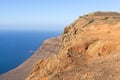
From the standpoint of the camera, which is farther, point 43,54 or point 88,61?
point 43,54

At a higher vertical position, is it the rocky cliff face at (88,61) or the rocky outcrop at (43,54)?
the rocky cliff face at (88,61)

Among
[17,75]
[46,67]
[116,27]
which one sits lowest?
[17,75]

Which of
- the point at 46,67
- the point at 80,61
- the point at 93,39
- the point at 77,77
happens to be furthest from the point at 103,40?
the point at 77,77

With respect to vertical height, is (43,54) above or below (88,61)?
below

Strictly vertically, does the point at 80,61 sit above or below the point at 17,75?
above

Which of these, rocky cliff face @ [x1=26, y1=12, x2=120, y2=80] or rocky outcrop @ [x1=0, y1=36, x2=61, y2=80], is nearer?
rocky cliff face @ [x1=26, y1=12, x2=120, y2=80]

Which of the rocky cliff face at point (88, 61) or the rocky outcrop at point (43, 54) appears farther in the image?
the rocky outcrop at point (43, 54)

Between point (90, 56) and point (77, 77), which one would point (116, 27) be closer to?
point (90, 56)

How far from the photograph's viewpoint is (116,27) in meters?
34.1

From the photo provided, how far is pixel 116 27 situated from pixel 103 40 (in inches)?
220

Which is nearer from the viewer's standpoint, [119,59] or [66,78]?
[66,78]

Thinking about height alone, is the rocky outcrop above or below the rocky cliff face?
below

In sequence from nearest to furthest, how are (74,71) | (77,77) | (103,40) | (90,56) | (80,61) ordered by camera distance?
(77,77)
(74,71)
(80,61)
(90,56)
(103,40)

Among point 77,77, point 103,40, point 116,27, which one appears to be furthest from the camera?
point 116,27
